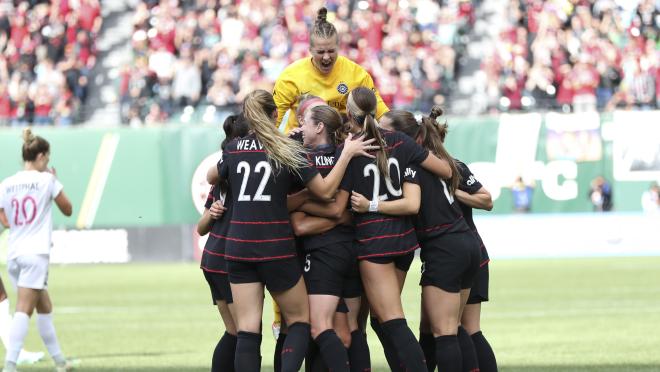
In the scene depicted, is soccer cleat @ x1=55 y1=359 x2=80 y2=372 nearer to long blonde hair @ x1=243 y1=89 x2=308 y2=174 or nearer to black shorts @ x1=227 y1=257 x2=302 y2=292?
black shorts @ x1=227 y1=257 x2=302 y2=292

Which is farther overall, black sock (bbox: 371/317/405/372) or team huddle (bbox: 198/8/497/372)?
black sock (bbox: 371/317/405/372)

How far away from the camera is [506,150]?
2489 cm

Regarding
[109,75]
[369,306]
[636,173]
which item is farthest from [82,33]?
[369,306]

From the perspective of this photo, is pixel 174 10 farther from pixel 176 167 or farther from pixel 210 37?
pixel 176 167

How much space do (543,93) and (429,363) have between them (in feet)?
59.2

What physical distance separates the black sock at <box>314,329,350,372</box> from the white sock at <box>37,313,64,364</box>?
338 cm

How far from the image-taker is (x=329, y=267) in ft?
27.4

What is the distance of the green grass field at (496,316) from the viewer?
1214 cm

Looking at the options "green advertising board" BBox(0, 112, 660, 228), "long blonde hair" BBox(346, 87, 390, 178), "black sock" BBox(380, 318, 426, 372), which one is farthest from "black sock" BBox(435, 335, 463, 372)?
"green advertising board" BBox(0, 112, 660, 228)

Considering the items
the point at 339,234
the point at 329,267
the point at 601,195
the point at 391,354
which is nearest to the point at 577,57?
the point at 601,195

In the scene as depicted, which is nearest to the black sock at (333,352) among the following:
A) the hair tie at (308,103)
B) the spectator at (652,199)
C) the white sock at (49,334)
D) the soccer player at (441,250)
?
the soccer player at (441,250)

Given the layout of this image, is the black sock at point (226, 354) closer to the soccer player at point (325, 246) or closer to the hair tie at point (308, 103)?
the soccer player at point (325, 246)

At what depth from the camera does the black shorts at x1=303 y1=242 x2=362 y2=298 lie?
835cm

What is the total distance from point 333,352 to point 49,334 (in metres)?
3.49
